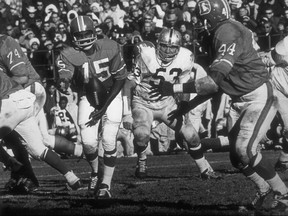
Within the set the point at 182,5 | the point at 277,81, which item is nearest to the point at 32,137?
the point at 277,81

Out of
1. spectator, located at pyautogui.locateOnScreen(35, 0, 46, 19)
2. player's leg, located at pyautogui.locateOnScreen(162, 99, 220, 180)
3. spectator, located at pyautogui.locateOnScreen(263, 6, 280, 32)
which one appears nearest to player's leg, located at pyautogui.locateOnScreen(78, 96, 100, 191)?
player's leg, located at pyautogui.locateOnScreen(162, 99, 220, 180)

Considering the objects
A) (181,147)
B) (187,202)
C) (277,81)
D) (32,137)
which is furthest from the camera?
(181,147)

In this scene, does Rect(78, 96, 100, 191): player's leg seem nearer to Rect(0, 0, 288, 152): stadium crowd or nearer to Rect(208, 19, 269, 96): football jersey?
A: Rect(208, 19, 269, 96): football jersey

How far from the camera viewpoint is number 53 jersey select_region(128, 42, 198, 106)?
12.2 metres

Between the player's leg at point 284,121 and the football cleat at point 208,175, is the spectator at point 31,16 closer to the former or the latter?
the player's leg at point 284,121

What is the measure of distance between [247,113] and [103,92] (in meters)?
2.39

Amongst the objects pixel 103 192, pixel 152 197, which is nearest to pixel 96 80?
pixel 103 192

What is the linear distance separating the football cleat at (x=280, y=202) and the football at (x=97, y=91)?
2.74 metres

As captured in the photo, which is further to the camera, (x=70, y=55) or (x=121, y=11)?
(x=121, y=11)

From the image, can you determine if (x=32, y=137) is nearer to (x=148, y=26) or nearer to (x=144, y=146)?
(x=144, y=146)

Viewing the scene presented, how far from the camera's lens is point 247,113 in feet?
26.5

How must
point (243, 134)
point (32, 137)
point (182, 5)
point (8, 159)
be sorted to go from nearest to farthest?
point (243, 134)
point (32, 137)
point (8, 159)
point (182, 5)

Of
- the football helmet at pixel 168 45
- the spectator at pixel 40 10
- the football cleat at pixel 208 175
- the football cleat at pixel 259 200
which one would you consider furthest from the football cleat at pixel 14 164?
the spectator at pixel 40 10

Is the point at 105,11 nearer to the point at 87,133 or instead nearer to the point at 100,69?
the point at 87,133
